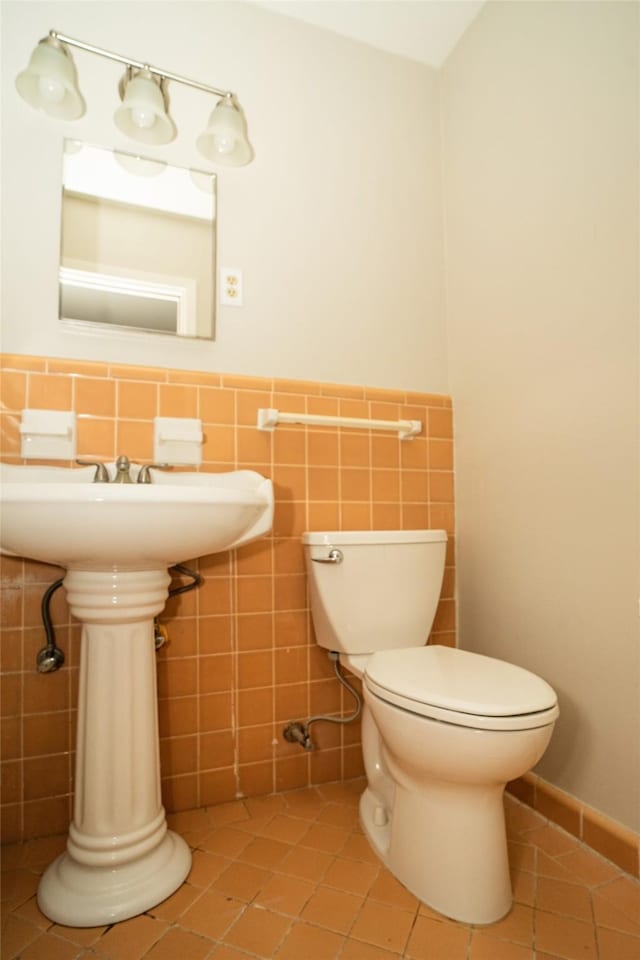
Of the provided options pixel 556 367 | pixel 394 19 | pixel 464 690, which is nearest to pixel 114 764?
pixel 464 690

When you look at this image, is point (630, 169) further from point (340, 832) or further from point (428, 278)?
point (340, 832)

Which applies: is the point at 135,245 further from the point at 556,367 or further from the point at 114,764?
the point at 114,764

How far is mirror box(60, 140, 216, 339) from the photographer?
1.32m

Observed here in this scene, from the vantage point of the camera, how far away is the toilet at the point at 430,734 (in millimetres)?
876

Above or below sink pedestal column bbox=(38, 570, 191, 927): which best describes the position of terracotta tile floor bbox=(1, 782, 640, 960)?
below

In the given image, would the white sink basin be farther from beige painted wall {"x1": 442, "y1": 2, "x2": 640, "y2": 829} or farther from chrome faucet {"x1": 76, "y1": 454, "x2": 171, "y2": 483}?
beige painted wall {"x1": 442, "y1": 2, "x2": 640, "y2": 829}

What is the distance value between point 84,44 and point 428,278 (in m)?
1.11

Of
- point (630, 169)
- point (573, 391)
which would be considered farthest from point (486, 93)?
point (573, 391)

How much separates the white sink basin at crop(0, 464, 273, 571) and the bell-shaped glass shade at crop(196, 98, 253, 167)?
1.04 metres

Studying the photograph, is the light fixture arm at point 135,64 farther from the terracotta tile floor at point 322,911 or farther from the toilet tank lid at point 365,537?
the terracotta tile floor at point 322,911

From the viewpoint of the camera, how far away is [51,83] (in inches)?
48.4

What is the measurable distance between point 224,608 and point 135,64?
139 cm

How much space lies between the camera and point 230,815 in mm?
1294

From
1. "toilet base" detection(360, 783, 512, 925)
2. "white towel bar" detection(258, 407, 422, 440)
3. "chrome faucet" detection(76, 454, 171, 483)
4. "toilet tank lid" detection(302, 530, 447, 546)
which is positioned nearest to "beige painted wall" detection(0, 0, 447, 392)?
"white towel bar" detection(258, 407, 422, 440)
